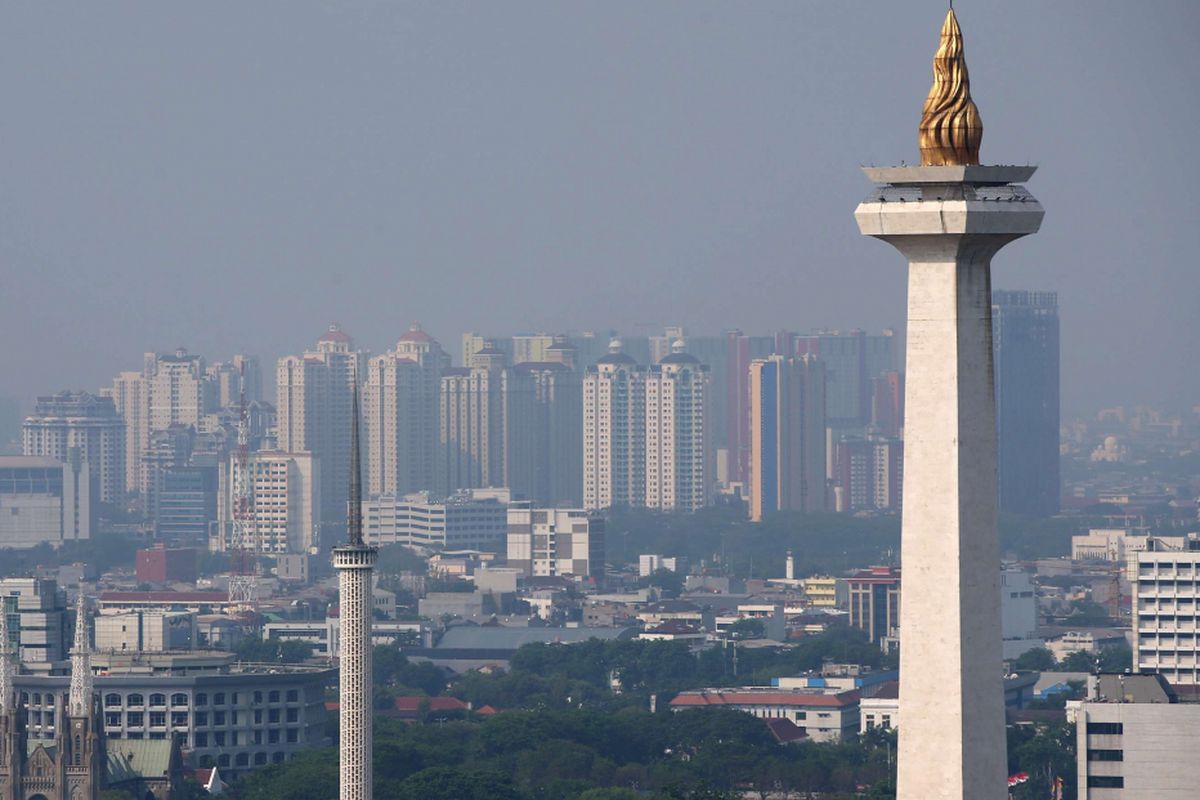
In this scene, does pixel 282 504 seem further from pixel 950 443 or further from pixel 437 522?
pixel 950 443

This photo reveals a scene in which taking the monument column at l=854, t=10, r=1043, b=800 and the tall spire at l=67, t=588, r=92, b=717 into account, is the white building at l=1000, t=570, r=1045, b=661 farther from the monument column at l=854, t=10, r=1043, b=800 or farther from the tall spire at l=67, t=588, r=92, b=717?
the monument column at l=854, t=10, r=1043, b=800

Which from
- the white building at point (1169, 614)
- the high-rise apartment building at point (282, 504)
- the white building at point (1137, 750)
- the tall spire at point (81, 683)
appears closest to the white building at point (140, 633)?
the tall spire at point (81, 683)

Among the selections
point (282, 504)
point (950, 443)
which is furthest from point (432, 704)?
point (282, 504)

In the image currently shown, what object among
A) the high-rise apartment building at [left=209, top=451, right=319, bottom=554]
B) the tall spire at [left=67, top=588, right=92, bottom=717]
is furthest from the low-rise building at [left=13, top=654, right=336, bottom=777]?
the high-rise apartment building at [left=209, top=451, right=319, bottom=554]

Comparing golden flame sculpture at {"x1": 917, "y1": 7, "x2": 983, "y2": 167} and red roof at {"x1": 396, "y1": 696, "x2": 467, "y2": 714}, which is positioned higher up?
golden flame sculpture at {"x1": 917, "y1": 7, "x2": 983, "y2": 167}

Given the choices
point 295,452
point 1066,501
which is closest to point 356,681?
point 295,452

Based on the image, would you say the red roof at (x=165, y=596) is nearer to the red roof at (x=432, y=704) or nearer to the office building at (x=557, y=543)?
the office building at (x=557, y=543)

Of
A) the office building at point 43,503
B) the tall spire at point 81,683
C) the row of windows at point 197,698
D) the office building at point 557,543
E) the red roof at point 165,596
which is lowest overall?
the row of windows at point 197,698
